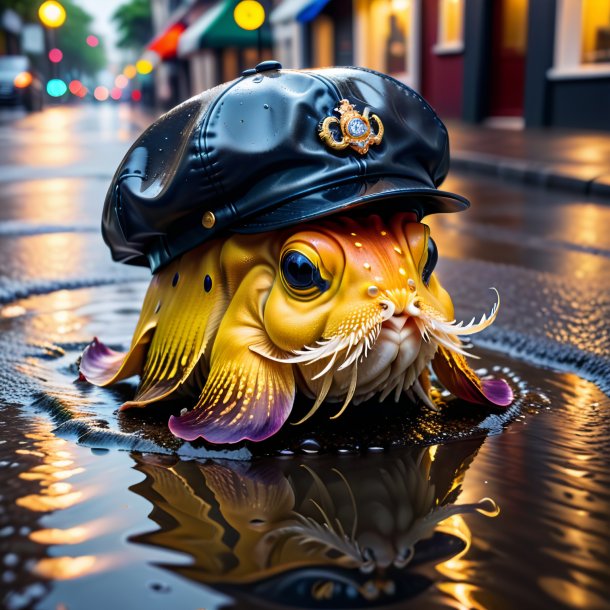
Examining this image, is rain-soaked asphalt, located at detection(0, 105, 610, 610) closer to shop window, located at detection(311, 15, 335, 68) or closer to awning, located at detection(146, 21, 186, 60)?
shop window, located at detection(311, 15, 335, 68)

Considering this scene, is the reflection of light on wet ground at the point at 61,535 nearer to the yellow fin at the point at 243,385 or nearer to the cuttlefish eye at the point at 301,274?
the yellow fin at the point at 243,385

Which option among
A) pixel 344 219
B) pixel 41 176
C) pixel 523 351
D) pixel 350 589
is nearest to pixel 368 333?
pixel 344 219

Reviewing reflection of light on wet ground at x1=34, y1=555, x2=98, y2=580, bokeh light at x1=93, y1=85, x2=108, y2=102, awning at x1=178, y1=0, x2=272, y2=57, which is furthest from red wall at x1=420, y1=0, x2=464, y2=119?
bokeh light at x1=93, y1=85, x2=108, y2=102

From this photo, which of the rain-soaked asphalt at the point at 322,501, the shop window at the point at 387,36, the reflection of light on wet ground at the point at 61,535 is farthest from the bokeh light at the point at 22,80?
the reflection of light on wet ground at the point at 61,535

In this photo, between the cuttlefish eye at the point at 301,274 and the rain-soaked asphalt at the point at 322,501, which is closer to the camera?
the rain-soaked asphalt at the point at 322,501

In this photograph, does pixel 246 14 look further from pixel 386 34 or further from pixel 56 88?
pixel 386 34

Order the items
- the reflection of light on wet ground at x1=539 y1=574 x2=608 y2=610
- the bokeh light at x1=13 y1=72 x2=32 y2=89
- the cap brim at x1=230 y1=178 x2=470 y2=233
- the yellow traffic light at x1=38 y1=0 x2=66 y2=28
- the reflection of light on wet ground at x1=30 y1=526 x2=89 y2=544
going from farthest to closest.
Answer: the bokeh light at x1=13 y1=72 x2=32 y2=89, the yellow traffic light at x1=38 y1=0 x2=66 y2=28, the cap brim at x1=230 y1=178 x2=470 y2=233, the reflection of light on wet ground at x1=30 y1=526 x2=89 y2=544, the reflection of light on wet ground at x1=539 y1=574 x2=608 y2=610

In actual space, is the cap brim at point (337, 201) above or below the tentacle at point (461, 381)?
above

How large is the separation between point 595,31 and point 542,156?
437 cm

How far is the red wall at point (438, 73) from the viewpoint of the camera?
16609mm

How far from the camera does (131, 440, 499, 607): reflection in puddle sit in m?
1.39

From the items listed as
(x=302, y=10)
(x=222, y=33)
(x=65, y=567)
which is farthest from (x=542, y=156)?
(x=222, y=33)

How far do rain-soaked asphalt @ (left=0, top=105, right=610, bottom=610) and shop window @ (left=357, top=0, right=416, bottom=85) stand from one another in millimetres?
16619

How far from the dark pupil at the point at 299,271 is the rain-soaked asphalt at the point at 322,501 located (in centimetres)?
35
